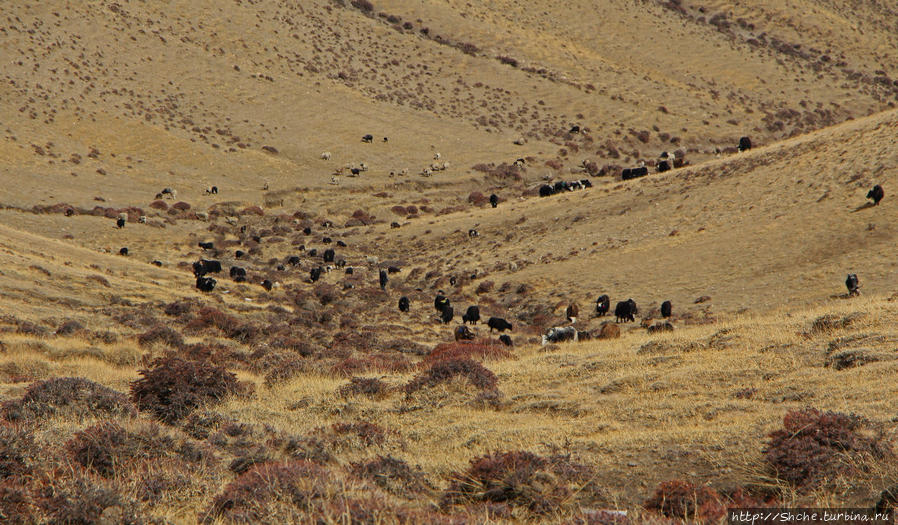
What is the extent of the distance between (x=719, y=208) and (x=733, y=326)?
2402 centimetres

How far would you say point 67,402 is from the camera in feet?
36.0

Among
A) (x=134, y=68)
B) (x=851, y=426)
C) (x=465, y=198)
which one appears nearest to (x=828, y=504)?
(x=851, y=426)

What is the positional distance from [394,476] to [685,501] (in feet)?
10.4

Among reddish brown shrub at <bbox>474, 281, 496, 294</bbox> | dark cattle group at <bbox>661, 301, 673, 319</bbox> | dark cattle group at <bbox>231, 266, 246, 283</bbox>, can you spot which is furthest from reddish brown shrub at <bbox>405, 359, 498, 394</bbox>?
dark cattle group at <bbox>231, 266, 246, 283</bbox>

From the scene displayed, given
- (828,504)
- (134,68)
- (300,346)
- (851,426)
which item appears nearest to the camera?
(828,504)

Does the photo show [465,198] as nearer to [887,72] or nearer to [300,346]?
[300,346]

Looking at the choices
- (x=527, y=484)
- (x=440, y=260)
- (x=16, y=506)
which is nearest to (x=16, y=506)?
(x=16, y=506)

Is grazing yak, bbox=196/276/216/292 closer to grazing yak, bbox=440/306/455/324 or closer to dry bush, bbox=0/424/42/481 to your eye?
grazing yak, bbox=440/306/455/324

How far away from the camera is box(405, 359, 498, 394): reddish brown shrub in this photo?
43.9 feet

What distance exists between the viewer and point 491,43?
3957 inches

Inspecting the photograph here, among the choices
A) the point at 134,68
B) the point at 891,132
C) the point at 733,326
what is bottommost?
the point at 733,326

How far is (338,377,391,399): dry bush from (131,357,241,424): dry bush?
191 centimetres

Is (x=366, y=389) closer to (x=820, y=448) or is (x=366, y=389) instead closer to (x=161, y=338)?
(x=820, y=448)

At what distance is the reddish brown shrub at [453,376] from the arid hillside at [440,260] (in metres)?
0.08
